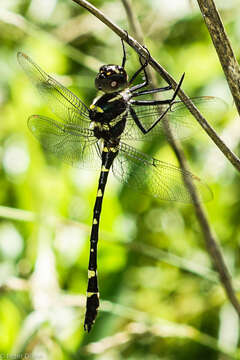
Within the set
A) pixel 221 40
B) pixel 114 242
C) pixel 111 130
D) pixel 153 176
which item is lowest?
pixel 114 242

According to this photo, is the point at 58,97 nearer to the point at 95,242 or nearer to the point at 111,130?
the point at 111,130

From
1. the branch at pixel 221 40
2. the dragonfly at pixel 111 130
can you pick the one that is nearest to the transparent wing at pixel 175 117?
the dragonfly at pixel 111 130

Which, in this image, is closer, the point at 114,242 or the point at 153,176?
the point at 153,176

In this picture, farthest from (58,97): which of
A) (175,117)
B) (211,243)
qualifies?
(211,243)

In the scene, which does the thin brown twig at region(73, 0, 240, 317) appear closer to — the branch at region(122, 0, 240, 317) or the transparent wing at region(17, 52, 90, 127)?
the branch at region(122, 0, 240, 317)

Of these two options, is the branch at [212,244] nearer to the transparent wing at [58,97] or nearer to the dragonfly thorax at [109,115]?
the dragonfly thorax at [109,115]

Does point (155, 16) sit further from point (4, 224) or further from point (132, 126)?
point (4, 224)

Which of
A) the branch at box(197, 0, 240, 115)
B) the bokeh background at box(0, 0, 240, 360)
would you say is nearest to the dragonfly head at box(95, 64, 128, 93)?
the bokeh background at box(0, 0, 240, 360)

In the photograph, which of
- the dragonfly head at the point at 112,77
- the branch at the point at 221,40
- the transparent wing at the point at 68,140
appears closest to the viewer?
the branch at the point at 221,40
